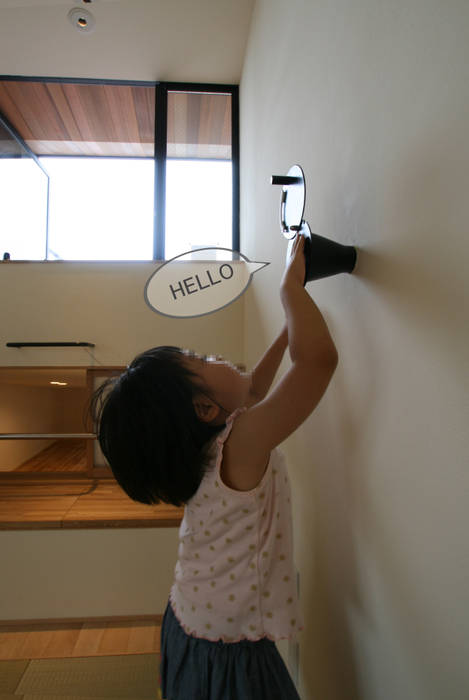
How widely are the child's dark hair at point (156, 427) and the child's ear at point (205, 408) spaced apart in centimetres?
1

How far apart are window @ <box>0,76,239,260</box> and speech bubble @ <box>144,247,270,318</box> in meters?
1.92

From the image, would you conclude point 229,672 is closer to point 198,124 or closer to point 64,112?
point 198,124

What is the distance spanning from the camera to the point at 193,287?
983 millimetres

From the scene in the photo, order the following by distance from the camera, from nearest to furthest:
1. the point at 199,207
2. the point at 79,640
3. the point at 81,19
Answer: the point at 79,640
the point at 81,19
the point at 199,207

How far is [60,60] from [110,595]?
134 inches

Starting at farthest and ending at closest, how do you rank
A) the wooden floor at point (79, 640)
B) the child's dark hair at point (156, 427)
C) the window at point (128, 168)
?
1. the window at point (128, 168)
2. the wooden floor at point (79, 640)
3. the child's dark hair at point (156, 427)

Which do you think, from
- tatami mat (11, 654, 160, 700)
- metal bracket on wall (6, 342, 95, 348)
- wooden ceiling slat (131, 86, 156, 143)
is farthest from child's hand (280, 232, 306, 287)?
wooden ceiling slat (131, 86, 156, 143)

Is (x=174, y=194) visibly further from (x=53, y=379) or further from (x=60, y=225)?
(x=53, y=379)

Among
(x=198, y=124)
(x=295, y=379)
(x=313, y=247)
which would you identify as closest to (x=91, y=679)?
(x=295, y=379)

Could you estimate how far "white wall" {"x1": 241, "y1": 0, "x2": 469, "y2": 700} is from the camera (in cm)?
43

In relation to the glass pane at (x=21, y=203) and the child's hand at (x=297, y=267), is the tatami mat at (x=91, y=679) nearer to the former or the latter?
the child's hand at (x=297, y=267)

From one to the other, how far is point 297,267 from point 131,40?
289cm

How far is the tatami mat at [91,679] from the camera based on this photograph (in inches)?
61.7

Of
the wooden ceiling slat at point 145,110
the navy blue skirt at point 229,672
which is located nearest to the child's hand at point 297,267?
the navy blue skirt at point 229,672
